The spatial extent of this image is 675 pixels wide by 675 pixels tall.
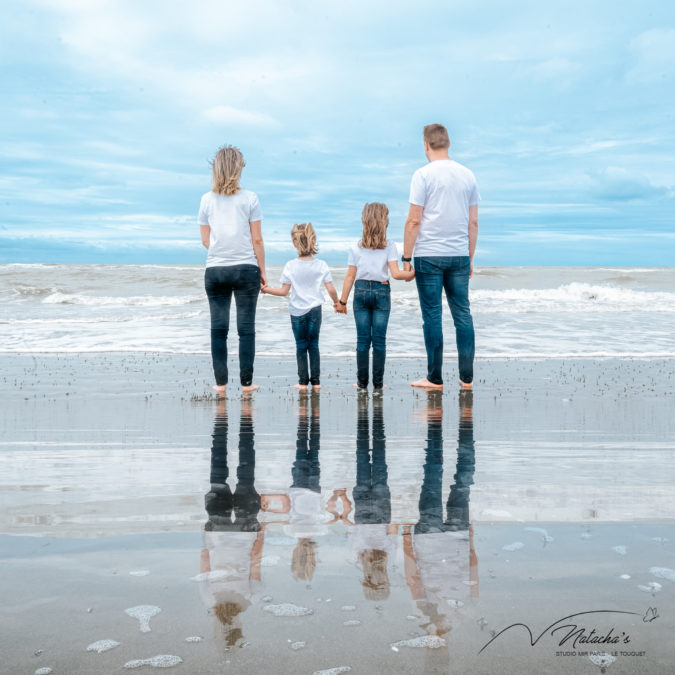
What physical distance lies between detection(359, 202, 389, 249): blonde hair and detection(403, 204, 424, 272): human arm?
648mm

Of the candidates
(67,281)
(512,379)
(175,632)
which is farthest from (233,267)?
(67,281)

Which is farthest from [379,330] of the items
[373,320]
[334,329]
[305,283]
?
[334,329]

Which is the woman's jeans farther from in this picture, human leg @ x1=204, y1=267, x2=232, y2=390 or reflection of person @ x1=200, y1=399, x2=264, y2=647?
reflection of person @ x1=200, y1=399, x2=264, y2=647

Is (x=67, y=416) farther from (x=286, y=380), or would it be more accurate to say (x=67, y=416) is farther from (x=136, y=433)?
(x=286, y=380)

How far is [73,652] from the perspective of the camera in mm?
1789

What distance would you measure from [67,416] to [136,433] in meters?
1.18

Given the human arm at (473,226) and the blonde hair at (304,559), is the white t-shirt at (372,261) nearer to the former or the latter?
the human arm at (473,226)

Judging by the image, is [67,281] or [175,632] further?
[67,281]

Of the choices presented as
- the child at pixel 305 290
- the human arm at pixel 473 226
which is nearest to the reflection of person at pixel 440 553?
the human arm at pixel 473 226

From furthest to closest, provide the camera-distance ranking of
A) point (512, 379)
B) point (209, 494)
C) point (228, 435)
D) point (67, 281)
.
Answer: point (67, 281), point (512, 379), point (228, 435), point (209, 494)

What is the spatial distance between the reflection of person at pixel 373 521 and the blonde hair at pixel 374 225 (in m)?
3.55

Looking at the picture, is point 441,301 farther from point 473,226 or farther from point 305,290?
point 305,290

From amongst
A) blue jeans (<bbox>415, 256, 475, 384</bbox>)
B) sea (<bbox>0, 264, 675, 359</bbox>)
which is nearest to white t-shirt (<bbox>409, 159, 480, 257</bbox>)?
blue jeans (<bbox>415, 256, 475, 384</bbox>)

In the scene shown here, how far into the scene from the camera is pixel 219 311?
7566 millimetres
